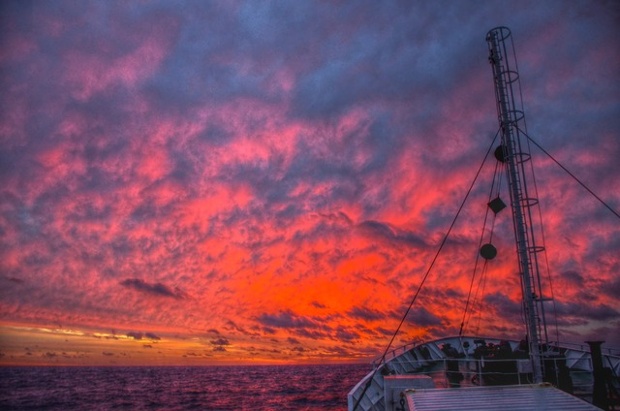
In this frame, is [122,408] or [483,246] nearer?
[483,246]

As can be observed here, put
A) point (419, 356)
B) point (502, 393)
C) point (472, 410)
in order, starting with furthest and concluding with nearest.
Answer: point (419, 356)
point (502, 393)
point (472, 410)

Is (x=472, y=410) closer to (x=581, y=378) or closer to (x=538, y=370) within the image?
(x=538, y=370)

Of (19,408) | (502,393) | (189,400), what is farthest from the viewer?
(189,400)

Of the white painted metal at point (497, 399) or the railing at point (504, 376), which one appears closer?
the white painted metal at point (497, 399)

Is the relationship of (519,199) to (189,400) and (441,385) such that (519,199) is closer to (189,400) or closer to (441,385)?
(441,385)

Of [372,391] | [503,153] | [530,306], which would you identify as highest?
[503,153]

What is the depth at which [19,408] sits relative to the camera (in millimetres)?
70500

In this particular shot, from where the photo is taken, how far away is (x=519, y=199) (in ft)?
68.6

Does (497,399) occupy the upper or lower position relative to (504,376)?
upper

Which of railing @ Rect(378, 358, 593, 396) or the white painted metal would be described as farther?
railing @ Rect(378, 358, 593, 396)

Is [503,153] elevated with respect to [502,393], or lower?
elevated

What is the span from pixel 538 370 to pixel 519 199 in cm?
801

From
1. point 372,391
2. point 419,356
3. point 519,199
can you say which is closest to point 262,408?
point 419,356

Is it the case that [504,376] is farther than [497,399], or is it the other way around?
[504,376]
